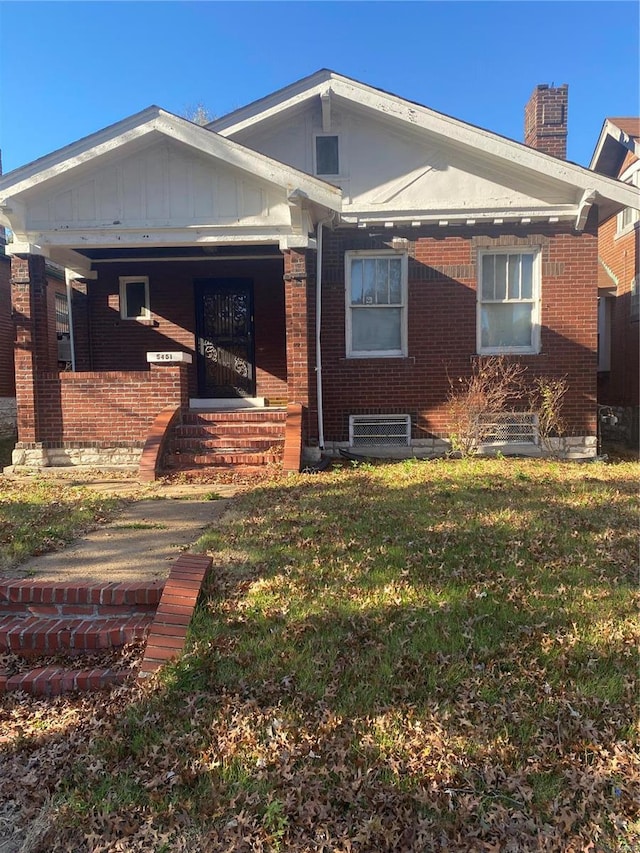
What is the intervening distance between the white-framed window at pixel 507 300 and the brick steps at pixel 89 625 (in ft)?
24.0

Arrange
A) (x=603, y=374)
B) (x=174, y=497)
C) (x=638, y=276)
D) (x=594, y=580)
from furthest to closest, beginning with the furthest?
(x=603, y=374) → (x=638, y=276) → (x=174, y=497) → (x=594, y=580)

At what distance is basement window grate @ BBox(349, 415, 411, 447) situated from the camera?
9656 mm

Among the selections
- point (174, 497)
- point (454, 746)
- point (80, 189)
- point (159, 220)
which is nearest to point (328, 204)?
point (159, 220)

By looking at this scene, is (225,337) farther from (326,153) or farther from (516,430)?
(516,430)

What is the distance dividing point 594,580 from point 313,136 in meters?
8.55

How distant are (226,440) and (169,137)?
4304mm

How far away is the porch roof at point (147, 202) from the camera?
809 centimetres

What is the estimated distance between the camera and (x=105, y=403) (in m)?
8.75

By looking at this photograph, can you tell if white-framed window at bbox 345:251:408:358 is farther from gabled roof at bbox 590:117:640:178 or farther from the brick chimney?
gabled roof at bbox 590:117:640:178

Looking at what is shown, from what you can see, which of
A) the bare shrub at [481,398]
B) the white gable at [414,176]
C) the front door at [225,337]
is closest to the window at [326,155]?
the white gable at [414,176]

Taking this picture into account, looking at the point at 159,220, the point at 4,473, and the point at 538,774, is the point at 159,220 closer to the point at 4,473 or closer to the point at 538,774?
the point at 4,473

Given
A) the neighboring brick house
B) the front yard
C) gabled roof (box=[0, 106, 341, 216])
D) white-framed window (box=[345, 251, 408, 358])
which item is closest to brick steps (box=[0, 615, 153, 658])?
the front yard

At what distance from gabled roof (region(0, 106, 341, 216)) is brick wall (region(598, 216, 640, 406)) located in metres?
7.73

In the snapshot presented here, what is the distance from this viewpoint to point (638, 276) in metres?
11.9
